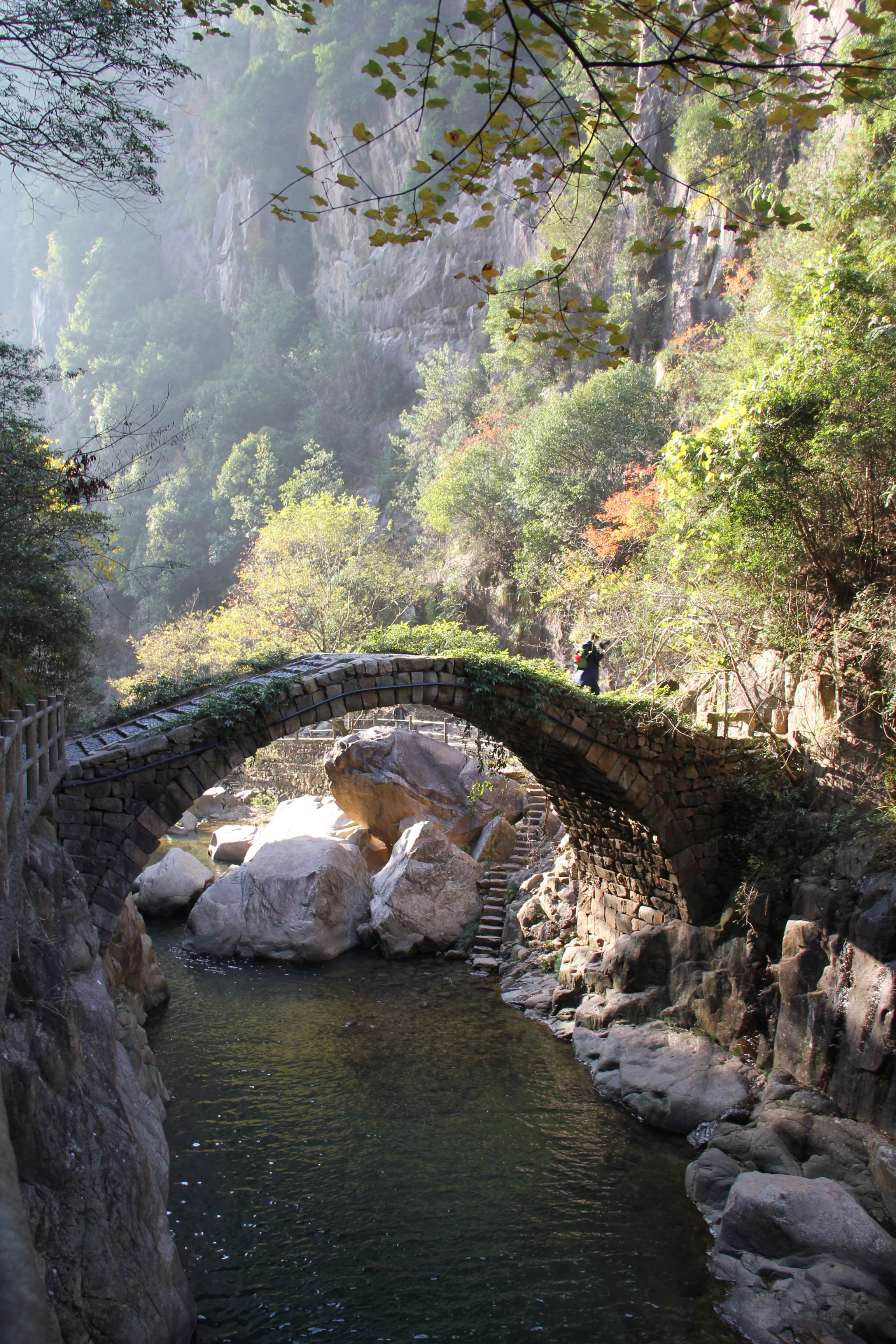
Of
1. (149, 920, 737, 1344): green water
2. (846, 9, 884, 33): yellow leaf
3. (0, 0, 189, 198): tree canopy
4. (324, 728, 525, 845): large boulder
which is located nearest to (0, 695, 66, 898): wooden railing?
(149, 920, 737, 1344): green water

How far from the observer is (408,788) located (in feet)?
51.5

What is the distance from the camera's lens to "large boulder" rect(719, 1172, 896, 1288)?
6254mm

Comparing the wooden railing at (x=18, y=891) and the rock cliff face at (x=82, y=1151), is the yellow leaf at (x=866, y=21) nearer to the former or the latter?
the wooden railing at (x=18, y=891)

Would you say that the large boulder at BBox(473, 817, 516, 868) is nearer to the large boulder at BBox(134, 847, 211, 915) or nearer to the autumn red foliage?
the large boulder at BBox(134, 847, 211, 915)

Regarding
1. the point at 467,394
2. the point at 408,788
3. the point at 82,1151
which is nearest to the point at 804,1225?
the point at 82,1151

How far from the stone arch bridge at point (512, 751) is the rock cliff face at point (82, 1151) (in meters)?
1.64

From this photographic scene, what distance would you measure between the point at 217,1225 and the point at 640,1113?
4615 mm

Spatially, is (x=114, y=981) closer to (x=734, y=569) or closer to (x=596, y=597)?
(x=734, y=569)

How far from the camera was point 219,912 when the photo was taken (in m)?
13.7

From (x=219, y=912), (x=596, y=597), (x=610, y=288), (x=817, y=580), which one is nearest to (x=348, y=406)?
(x=610, y=288)

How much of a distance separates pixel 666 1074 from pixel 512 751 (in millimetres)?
4350

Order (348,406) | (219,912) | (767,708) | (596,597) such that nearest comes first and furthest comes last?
1. (767,708)
2. (219,912)
3. (596,597)
4. (348,406)

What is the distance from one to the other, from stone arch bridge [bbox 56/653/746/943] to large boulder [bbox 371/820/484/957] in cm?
247

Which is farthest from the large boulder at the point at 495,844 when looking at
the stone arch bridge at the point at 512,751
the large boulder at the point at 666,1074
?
the large boulder at the point at 666,1074
